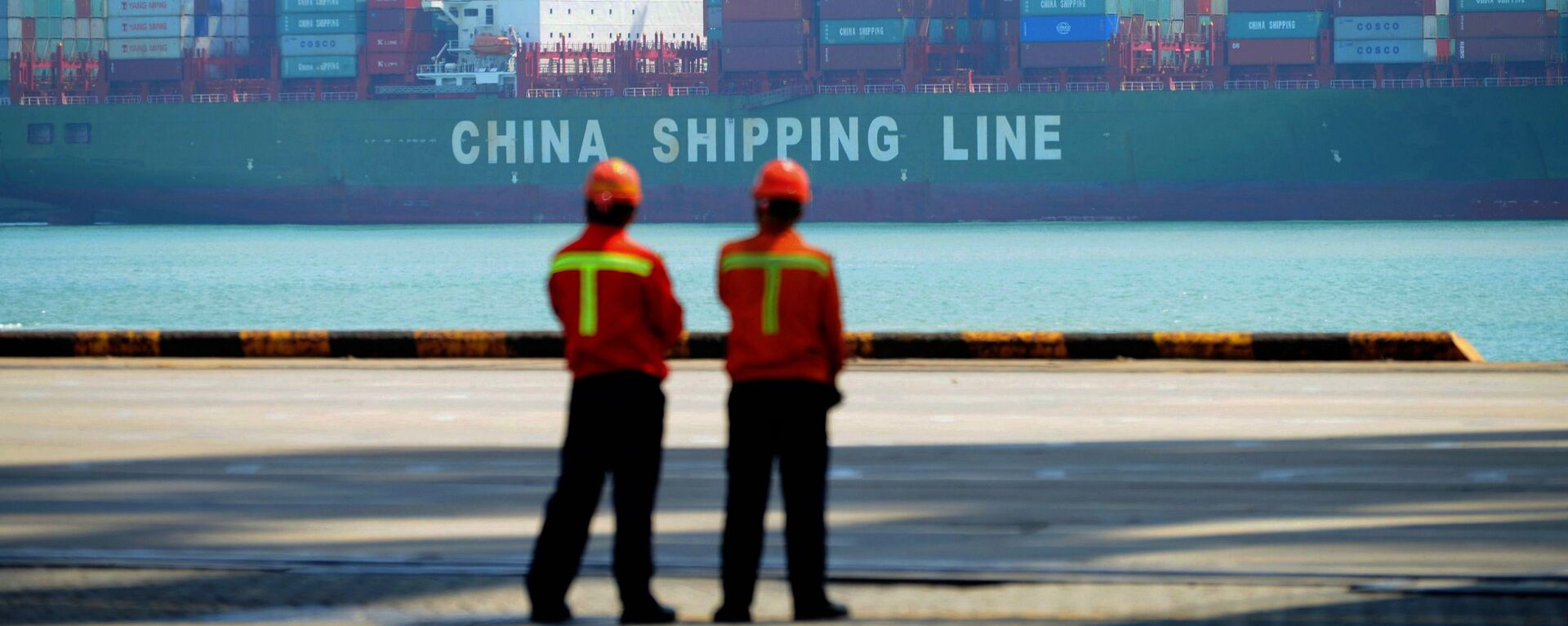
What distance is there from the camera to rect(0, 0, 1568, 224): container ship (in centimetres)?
5566

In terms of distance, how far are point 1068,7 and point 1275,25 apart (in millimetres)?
6356

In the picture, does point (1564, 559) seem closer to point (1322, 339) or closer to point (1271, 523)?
point (1271, 523)

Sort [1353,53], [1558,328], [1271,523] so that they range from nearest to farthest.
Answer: [1271,523] → [1558,328] → [1353,53]

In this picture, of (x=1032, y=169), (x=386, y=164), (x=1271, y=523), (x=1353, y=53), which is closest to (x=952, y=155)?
(x=1032, y=169)

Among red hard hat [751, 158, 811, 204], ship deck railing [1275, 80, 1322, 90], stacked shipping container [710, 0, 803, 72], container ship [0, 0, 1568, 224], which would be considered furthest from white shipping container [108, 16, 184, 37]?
red hard hat [751, 158, 811, 204]

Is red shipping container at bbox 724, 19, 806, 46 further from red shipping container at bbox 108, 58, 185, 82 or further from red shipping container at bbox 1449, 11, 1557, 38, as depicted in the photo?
red shipping container at bbox 1449, 11, 1557, 38

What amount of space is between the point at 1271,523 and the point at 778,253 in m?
2.10

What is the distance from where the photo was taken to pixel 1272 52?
56906mm

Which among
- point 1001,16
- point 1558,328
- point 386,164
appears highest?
point 1001,16

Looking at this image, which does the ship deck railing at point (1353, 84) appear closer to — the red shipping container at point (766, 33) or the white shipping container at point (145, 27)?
the red shipping container at point (766, 33)

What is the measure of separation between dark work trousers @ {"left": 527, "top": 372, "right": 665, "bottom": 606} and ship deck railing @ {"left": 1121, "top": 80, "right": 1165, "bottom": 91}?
177 feet

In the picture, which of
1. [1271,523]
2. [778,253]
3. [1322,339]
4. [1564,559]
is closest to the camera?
[778,253]

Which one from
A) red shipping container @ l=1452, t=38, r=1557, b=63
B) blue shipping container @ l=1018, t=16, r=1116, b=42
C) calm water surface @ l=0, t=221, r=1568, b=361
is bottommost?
calm water surface @ l=0, t=221, r=1568, b=361

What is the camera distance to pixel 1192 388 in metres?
10.3
